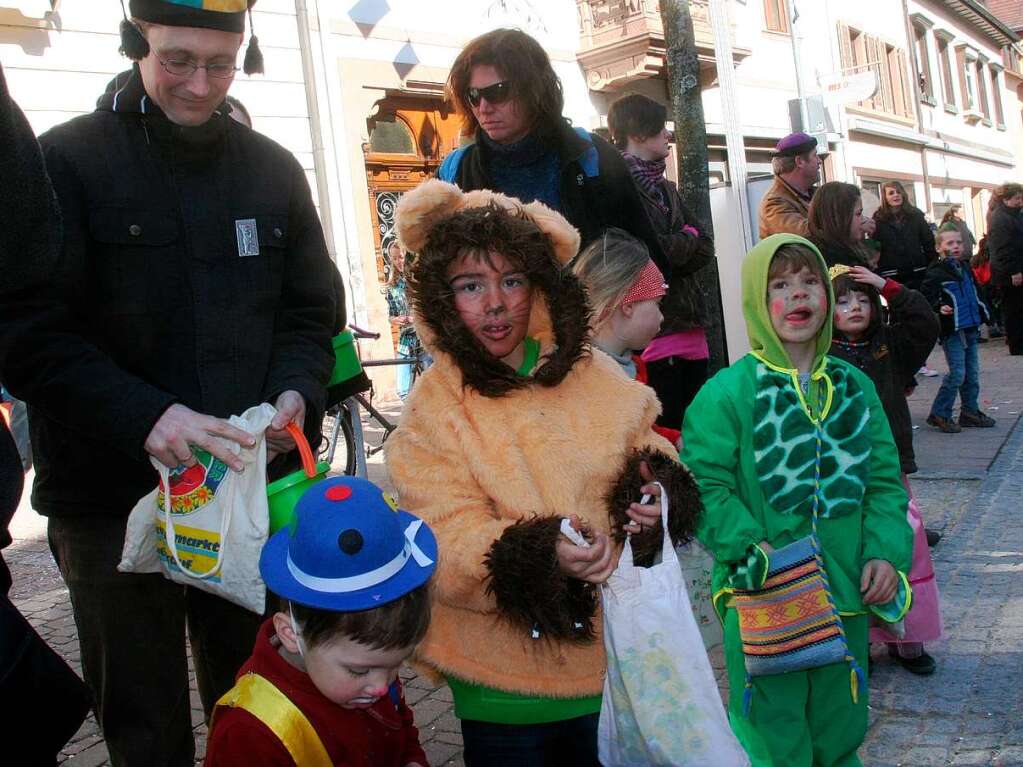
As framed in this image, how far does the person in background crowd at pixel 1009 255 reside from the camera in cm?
1166

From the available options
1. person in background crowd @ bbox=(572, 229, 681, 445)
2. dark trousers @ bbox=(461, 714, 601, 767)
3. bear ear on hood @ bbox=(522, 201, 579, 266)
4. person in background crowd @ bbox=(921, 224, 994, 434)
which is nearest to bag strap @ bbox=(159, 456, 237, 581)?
dark trousers @ bbox=(461, 714, 601, 767)

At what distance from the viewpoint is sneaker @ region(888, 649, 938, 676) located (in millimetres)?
3990

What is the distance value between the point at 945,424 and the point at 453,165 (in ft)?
21.4

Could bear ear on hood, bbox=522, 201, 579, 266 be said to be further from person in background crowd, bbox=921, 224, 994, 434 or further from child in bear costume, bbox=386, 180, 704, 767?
person in background crowd, bbox=921, 224, 994, 434

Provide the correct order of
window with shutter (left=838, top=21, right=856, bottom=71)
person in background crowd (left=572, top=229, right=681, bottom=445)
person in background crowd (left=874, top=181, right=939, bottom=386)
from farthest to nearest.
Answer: window with shutter (left=838, top=21, right=856, bottom=71) < person in background crowd (left=874, top=181, right=939, bottom=386) < person in background crowd (left=572, top=229, right=681, bottom=445)

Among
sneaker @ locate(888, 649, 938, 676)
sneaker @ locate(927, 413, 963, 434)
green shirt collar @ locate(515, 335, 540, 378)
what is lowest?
sneaker @ locate(888, 649, 938, 676)

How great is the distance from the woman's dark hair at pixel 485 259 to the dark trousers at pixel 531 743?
767mm

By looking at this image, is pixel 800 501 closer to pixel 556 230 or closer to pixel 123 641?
pixel 556 230

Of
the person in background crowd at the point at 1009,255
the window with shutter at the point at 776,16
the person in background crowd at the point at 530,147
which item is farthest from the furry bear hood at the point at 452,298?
the window with shutter at the point at 776,16

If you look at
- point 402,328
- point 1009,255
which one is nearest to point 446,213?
point 402,328

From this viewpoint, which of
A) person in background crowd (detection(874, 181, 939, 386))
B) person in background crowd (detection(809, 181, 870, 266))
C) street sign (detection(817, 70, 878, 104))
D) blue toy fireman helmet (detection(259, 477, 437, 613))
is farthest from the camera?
street sign (detection(817, 70, 878, 104))

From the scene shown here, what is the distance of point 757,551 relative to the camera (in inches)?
109

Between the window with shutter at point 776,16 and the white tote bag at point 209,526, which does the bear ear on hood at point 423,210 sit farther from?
the window with shutter at point 776,16

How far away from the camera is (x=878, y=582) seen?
2.87 metres
